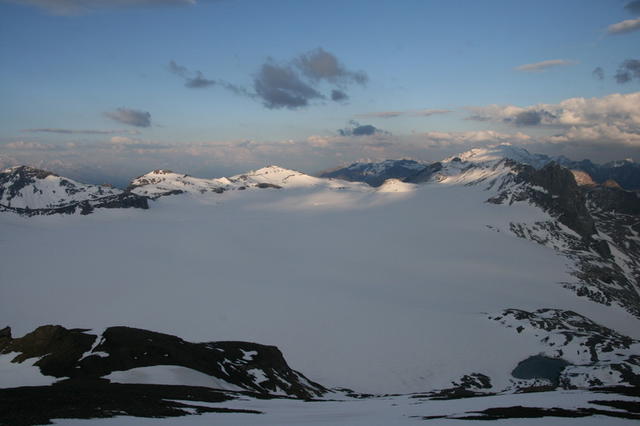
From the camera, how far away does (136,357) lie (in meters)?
48.3

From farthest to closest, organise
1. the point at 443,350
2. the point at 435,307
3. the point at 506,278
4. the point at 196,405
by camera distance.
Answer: the point at 506,278
the point at 435,307
the point at 443,350
the point at 196,405

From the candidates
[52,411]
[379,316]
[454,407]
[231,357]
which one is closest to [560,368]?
[379,316]

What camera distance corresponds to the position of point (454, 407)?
38.3 metres

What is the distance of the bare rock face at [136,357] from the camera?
148ft

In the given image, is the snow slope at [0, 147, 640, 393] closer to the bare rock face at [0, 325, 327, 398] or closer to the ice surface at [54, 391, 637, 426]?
the bare rock face at [0, 325, 327, 398]

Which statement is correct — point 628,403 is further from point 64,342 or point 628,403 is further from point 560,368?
point 64,342

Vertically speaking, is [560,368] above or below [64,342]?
below

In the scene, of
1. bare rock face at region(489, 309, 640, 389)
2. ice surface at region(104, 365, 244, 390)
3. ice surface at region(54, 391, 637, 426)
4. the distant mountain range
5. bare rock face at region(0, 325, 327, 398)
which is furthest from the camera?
bare rock face at region(489, 309, 640, 389)

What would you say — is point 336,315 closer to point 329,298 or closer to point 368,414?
point 329,298

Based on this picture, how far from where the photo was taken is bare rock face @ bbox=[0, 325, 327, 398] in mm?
45000

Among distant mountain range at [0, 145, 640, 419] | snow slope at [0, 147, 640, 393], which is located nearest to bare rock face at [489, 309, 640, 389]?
distant mountain range at [0, 145, 640, 419]

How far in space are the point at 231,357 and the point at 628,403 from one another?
46.2 meters

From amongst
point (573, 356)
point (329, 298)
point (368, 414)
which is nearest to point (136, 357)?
point (368, 414)

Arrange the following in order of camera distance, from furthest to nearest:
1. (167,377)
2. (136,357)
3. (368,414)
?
(136,357) → (167,377) → (368,414)
